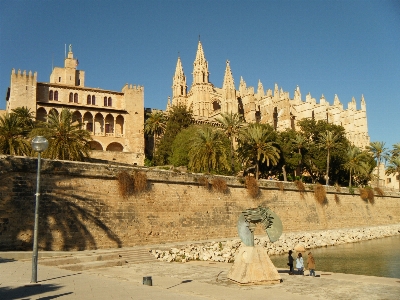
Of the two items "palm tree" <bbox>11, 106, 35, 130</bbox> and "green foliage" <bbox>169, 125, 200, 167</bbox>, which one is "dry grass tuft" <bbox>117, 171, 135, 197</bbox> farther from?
"palm tree" <bbox>11, 106, 35, 130</bbox>

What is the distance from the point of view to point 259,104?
228 ft

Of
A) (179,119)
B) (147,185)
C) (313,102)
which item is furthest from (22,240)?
(313,102)

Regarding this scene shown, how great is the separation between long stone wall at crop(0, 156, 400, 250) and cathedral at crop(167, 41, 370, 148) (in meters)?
32.1

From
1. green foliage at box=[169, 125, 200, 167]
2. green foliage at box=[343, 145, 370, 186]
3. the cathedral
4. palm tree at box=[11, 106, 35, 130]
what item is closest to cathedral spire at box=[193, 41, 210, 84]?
the cathedral

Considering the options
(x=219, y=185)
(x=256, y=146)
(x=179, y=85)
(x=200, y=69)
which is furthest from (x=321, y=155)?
(x=179, y=85)

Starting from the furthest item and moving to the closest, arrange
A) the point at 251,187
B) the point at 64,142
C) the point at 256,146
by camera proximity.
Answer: the point at 256,146 → the point at 251,187 → the point at 64,142

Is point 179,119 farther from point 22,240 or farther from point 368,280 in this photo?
point 368,280

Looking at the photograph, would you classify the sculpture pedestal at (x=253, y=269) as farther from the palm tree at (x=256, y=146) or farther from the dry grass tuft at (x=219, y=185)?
the palm tree at (x=256, y=146)

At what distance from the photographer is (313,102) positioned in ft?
244

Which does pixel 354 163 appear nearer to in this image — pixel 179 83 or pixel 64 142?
pixel 64 142

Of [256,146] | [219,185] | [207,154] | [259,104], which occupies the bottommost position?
[219,185]

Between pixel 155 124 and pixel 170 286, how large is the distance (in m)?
37.3

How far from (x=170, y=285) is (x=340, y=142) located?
137ft

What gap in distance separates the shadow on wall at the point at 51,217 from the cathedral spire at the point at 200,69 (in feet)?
191
